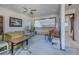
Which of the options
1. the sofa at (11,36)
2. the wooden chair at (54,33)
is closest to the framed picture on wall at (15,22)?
the sofa at (11,36)

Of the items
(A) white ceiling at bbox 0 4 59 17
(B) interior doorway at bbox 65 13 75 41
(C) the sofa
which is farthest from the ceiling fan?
(B) interior doorway at bbox 65 13 75 41

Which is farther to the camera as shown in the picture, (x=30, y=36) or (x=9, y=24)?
(x=30, y=36)

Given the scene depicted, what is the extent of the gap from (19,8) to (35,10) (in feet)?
1.14

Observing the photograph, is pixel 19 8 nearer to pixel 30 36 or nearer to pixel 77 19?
pixel 30 36

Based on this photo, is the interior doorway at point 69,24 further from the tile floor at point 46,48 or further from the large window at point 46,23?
the large window at point 46,23

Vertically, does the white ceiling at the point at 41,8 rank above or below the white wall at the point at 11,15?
above

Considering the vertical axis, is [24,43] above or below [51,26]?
below

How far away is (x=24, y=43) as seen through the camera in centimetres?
218

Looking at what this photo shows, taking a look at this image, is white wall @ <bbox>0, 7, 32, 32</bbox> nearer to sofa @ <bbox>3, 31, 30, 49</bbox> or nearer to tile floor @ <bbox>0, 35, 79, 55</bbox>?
sofa @ <bbox>3, 31, 30, 49</bbox>

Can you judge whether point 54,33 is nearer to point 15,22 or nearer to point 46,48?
point 46,48

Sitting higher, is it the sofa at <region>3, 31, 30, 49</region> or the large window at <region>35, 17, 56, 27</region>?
the large window at <region>35, 17, 56, 27</region>

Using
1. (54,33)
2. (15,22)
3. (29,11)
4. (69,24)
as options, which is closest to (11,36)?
(15,22)

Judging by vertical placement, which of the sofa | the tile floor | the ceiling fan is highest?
the ceiling fan
